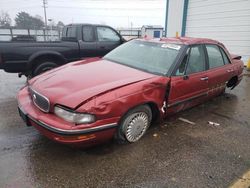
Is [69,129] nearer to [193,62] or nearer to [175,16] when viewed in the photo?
[193,62]

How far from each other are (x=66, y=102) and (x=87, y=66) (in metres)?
1.31

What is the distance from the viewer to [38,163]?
8.82 ft

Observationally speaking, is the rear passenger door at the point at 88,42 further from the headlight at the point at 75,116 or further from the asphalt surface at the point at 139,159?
the headlight at the point at 75,116

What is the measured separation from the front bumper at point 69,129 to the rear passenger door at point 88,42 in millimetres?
3855

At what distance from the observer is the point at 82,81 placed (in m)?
2.94

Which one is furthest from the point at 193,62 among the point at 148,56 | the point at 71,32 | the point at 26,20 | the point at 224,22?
the point at 26,20

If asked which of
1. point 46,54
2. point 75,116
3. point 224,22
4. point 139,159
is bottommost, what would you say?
point 139,159

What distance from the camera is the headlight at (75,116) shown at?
2.45 m

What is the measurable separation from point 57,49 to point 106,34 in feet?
6.14

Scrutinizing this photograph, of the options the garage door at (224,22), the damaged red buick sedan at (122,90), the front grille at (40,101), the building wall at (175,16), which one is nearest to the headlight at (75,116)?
the damaged red buick sedan at (122,90)

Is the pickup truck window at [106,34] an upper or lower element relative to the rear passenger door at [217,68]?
upper

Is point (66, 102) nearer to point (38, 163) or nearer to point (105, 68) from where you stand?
point (38, 163)

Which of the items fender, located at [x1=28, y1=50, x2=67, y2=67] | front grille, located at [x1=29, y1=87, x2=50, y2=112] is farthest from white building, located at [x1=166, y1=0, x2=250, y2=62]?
front grille, located at [x1=29, y1=87, x2=50, y2=112]

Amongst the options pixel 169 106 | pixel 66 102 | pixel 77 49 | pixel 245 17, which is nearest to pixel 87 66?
pixel 66 102
